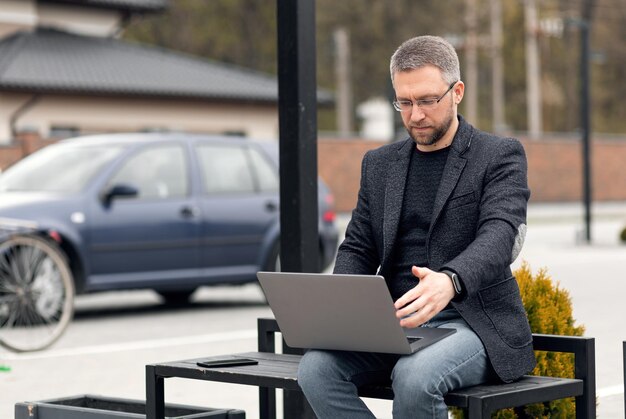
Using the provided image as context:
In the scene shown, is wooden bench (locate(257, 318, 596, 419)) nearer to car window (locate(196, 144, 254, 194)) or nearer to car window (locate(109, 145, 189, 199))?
car window (locate(109, 145, 189, 199))

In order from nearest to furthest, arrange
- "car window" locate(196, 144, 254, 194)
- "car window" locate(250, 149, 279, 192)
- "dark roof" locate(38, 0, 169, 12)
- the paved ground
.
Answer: the paved ground → "car window" locate(196, 144, 254, 194) → "car window" locate(250, 149, 279, 192) → "dark roof" locate(38, 0, 169, 12)

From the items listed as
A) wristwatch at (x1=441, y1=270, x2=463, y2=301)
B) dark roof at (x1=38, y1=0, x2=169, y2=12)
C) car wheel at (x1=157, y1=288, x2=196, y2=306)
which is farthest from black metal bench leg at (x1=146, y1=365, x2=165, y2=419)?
dark roof at (x1=38, y1=0, x2=169, y2=12)

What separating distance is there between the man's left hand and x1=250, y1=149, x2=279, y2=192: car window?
9.22 meters

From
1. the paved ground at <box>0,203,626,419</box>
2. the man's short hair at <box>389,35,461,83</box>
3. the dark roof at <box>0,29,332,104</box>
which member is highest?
the dark roof at <box>0,29,332,104</box>

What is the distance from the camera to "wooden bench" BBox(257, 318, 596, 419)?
377 cm

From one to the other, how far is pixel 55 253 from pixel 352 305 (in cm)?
663

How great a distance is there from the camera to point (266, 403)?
4.98m

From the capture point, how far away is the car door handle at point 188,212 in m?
12.3

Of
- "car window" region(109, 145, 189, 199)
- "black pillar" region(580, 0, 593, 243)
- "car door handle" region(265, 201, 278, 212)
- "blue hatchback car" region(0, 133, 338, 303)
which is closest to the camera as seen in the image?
"blue hatchback car" region(0, 133, 338, 303)

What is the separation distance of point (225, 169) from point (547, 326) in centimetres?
797

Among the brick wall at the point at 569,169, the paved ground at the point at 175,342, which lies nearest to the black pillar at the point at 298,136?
the paved ground at the point at 175,342

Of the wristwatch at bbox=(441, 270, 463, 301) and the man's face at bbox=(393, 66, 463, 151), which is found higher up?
the man's face at bbox=(393, 66, 463, 151)

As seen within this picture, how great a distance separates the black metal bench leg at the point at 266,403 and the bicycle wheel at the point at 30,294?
5.18 meters

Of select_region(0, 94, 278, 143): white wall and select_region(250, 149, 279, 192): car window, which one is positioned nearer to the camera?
select_region(250, 149, 279, 192): car window
